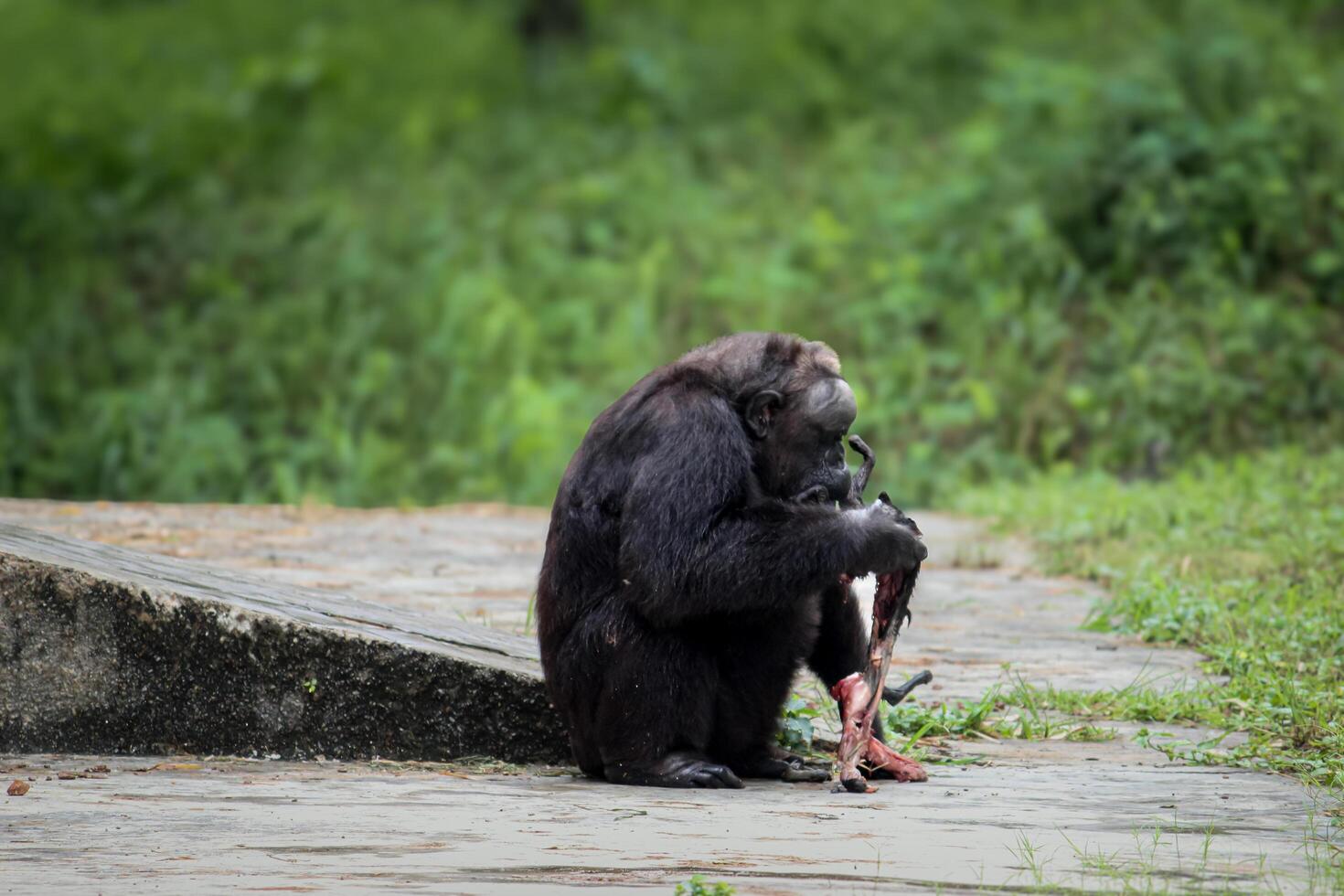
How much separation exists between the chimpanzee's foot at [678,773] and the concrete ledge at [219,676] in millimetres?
474

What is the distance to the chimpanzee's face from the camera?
4969 mm

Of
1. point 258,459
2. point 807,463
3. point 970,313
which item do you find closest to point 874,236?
point 970,313

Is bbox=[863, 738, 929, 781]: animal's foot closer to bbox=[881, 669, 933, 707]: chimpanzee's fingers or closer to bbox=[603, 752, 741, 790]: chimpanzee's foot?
bbox=[881, 669, 933, 707]: chimpanzee's fingers

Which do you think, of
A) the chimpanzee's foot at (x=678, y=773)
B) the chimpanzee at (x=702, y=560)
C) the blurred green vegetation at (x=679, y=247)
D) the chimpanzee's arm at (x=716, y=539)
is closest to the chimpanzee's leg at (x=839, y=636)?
the chimpanzee at (x=702, y=560)

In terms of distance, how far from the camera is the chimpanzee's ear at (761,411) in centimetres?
Result: 498

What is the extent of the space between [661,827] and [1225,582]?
13.8 feet

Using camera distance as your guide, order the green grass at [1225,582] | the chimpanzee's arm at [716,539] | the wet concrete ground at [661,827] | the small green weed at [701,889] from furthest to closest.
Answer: the green grass at [1225,582] → the chimpanzee's arm at [716,539] → the wet concrete ground at [661,827] → the small green weed at [701,889]

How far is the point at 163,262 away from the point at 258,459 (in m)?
3.16

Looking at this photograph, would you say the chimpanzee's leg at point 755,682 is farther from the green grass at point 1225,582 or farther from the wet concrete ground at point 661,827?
the green grass at point 1225,582

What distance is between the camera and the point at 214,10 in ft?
71.6

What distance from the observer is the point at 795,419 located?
500cm

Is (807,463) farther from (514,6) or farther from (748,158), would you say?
(514,6)

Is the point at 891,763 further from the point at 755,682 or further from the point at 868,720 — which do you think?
the point at 755,682

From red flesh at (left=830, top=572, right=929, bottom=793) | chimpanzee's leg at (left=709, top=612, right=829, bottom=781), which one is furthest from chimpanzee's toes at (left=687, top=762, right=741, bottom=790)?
red flesh at (left=830, top=572, right=929, bottom=793)
